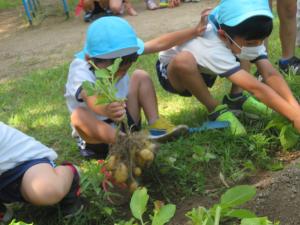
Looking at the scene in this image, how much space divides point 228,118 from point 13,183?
981 millimetres

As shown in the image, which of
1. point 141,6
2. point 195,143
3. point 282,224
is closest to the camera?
point 282,224

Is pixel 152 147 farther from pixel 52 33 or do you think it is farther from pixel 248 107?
pixel 52 33

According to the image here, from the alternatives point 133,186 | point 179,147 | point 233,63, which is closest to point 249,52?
point 233,63

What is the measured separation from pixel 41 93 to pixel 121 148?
1.60m

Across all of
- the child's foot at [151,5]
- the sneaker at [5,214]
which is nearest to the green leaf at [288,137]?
the sneaker at [5,214]

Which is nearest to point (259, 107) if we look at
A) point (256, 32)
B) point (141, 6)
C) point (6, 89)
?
point (256, 32)

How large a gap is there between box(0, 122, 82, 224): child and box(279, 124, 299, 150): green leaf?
85 cm

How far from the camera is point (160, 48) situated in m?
2.35

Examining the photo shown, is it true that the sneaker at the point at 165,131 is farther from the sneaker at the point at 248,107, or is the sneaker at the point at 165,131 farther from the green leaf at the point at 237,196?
the green leaf at the point at 237,196

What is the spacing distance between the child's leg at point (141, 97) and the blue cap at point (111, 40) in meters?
0.28

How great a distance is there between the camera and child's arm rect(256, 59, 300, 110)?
2186mm

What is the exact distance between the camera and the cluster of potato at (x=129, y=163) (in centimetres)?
173

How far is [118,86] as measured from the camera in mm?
2246

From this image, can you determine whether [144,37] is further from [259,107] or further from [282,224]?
[282,224]
